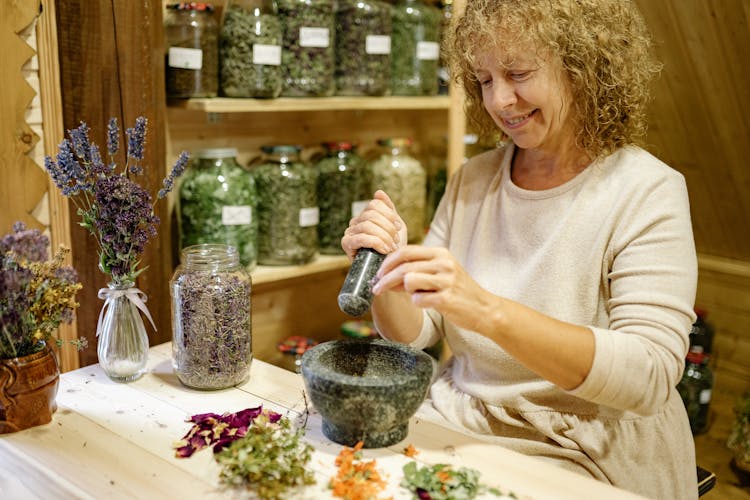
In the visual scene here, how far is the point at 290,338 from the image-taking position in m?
2.40

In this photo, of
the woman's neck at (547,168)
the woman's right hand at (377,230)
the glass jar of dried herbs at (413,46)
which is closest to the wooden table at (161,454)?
the woman's right hand at (377,230)

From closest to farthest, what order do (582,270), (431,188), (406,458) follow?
(406,458) < (582,270) < (431,188)

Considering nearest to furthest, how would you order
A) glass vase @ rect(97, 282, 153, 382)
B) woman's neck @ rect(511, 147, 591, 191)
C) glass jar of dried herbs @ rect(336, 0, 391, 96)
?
glass vase @ rect(97, 282, 153, 382), woman's neck @ rect(511, 147, 591, 191), glass jar of dried herbs @ rect(336, 0, 391, 96)

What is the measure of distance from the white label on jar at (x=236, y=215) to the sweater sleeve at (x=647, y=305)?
98 cm

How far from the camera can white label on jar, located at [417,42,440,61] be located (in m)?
2.28

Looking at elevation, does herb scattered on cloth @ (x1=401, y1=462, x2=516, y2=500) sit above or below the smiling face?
below

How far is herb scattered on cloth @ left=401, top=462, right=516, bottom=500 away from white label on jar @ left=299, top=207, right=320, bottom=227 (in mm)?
1144

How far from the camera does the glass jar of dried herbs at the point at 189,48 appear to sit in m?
1.83

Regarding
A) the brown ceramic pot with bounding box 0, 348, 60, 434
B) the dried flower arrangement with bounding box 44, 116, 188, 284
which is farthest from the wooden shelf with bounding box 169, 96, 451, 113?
the brown ceramic pot with bounding box 0, 348, 60, 434

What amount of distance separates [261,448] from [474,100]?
92cm

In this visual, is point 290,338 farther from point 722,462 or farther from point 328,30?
point 722,462

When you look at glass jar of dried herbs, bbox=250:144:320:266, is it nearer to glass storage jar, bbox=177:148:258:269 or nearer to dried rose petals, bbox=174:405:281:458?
glass storage jar, bbox=177:148:258:269

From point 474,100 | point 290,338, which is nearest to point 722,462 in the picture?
point 290,338

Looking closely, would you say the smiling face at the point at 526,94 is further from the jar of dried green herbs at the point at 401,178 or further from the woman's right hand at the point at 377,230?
the jar of dried green herbs at the point at 401,178
